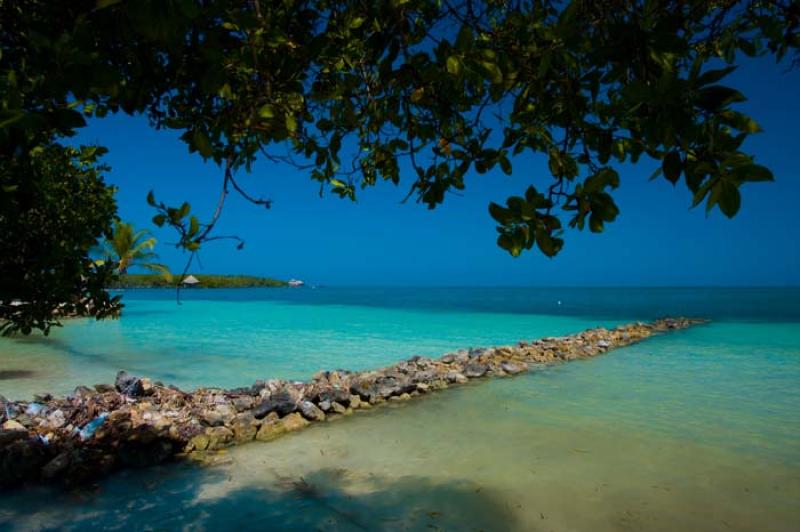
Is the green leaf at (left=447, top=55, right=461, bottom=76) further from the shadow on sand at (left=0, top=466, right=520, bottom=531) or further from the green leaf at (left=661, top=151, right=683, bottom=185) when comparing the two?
Result: the shadow on sand at (left=0, top=466, right=520, bottom=531)

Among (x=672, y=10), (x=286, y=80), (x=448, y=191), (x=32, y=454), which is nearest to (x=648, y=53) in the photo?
(x=448, y=191)

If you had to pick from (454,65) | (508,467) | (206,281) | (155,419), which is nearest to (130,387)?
(155,419)

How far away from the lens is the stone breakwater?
445 cm

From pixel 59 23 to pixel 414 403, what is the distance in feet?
21.2

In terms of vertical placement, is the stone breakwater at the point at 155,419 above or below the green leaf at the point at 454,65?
below

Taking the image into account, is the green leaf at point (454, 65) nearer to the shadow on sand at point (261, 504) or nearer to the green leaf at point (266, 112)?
the green leaf at point (266, 112)

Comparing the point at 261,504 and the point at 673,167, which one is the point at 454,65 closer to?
the point at 673,167

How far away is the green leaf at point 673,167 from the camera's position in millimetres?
1026

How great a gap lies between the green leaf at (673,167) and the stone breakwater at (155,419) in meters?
5.10

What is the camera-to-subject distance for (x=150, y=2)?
0.79 meters

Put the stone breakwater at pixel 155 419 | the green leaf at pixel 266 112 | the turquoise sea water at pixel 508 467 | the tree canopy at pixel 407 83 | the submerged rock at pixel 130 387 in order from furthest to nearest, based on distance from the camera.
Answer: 1. the submerged rock at pixel 130 387
2. the stone breakwater at pixel 155 419
3. the turquoise sea water at pixel 508 467
4. the green leaf at pixel 266 112
5. the tree canopy at pixel 407 83

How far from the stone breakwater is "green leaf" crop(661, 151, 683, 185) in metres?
5.10

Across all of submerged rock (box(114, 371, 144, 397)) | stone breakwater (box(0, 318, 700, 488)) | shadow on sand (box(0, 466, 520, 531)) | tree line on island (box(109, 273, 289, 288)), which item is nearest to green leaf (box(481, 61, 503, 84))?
shadow on sand (box(0, 466, 520, 531))

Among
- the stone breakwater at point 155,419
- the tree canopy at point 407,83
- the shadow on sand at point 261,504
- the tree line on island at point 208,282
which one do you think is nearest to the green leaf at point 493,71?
the tree canopy at point 407,83
